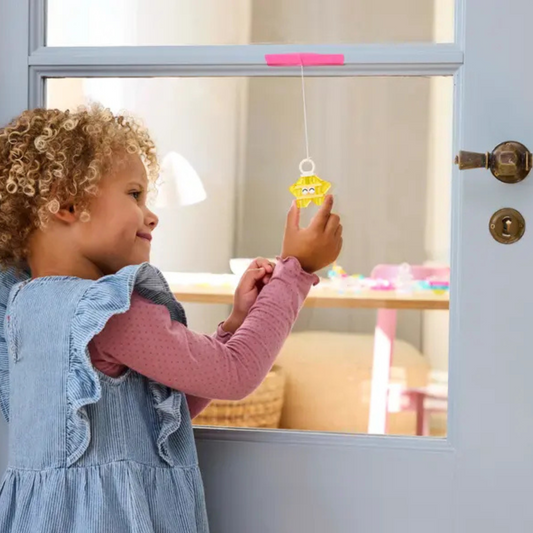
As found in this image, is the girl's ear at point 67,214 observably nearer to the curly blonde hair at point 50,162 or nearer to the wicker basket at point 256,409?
the curly blonde hair at point 50,162

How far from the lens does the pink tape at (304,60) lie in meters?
1.18

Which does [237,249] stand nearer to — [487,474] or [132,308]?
[132,308]

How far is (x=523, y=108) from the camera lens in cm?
112

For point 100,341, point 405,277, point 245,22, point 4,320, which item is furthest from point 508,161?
point 4,320

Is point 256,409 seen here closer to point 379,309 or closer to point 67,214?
point 379,309

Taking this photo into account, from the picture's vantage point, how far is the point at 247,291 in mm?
1138

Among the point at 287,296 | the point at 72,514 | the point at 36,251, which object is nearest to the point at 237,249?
the point at 287,296

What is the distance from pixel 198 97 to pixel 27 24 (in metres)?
0.27

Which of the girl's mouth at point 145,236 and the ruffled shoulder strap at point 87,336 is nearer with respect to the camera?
the ruffled shoulder strap at point 87,336

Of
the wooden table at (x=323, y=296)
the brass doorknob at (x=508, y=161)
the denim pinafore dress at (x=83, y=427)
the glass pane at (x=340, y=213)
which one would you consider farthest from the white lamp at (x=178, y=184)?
the brass doorknob at (x=508, y=161)

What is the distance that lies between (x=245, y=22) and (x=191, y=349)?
0.49 m

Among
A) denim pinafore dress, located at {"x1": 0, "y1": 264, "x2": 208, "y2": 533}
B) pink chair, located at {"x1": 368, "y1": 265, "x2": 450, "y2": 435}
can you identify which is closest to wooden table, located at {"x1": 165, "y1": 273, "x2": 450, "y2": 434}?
pink chair, located at {"x1": 368, "y1": 265, "x2": 450, "y2": 435}

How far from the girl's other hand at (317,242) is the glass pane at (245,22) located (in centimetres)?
25

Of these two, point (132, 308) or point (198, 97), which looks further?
Answer: point (198, 97)
